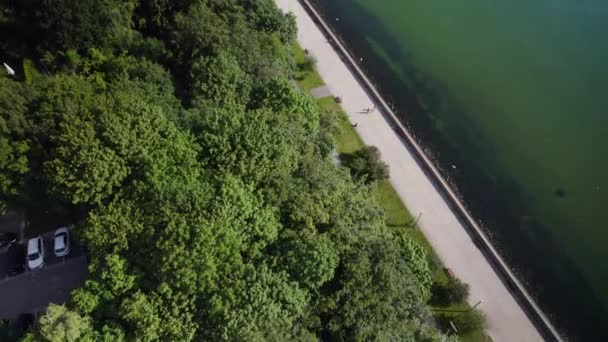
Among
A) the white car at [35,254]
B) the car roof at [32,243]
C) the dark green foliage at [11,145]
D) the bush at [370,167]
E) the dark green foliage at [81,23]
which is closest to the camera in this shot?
the dark green foliage at [11,145]

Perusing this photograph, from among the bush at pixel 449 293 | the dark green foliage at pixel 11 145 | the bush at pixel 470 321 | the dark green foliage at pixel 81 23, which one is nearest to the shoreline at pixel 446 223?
the bush at pixel 470 321

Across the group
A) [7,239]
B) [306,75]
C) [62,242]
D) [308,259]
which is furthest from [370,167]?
[7,239]

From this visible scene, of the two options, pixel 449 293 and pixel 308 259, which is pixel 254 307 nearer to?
pixel 308 259

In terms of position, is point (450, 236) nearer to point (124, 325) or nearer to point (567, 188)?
point (567, 188)

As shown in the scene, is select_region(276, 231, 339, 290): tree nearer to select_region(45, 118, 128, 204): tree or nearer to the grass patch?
select_region(45, 118, 128, 204): tree

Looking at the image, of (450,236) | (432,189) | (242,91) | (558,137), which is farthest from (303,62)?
(558,137)

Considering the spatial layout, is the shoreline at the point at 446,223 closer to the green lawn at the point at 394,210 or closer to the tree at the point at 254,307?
the green lawn at the point at 394,210
